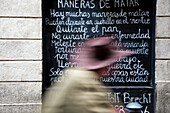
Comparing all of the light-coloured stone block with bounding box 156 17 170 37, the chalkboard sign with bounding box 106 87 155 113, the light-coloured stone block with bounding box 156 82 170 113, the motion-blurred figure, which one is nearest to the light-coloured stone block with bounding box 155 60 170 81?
the light-coloured stone block with bounding box 156 82 170 113

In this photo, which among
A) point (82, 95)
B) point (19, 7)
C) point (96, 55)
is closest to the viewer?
point (82, 95)

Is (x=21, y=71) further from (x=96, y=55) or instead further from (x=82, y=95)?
(x=82, y=95)

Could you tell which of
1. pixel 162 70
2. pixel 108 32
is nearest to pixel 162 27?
pixel 162 70

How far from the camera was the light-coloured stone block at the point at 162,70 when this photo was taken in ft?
20.9

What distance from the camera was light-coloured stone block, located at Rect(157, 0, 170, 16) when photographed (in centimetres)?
637

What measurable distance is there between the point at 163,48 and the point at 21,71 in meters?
3.35

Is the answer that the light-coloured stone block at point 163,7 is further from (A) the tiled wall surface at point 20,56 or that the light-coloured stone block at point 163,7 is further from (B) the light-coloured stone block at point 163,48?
(A) the tiled wall surface at point 20,56

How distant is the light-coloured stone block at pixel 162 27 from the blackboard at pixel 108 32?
173mm

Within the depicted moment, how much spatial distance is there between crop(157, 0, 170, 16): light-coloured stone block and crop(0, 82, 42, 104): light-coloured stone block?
327 centimetres

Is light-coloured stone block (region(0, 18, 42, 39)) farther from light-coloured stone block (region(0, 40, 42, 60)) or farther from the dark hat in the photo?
the dark hat

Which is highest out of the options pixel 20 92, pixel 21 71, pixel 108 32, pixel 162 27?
pixel 162 27

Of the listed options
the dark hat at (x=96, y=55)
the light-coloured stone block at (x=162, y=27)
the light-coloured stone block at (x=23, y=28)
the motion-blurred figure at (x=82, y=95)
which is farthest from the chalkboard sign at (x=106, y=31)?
the motion-blurred figure at (x=82, y=95)

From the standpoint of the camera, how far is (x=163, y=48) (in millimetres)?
6387

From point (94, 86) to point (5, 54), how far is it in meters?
4.12
